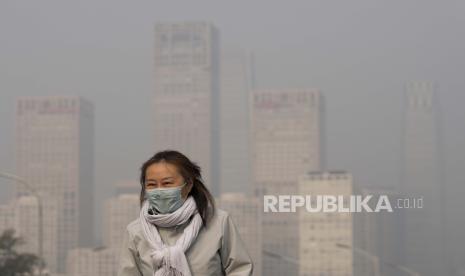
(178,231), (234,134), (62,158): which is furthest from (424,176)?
(178,231)

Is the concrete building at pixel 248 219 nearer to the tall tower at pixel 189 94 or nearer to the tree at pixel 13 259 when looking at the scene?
the tall tower at pixel 189 94

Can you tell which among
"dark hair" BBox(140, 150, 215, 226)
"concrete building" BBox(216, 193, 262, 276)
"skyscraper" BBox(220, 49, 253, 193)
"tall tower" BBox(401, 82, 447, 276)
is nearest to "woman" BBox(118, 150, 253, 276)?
"dark hair" BBox(140, 150, 215, 226)

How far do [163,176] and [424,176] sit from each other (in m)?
5.36

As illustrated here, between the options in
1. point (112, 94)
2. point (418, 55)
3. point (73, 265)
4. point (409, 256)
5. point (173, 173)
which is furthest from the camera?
point (73, 265)

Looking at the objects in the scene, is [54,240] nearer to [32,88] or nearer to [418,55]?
[32,88]

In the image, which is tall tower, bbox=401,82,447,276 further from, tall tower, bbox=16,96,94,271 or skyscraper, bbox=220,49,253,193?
tall tower, bbox=16,96,94,271

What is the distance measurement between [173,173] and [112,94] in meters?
6.17

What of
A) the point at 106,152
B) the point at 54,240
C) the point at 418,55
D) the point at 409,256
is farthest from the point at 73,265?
the point at 418,55

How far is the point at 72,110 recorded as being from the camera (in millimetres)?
8117

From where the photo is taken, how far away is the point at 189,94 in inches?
341

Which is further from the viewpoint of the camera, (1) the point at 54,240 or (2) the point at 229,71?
(1) the point at 54,240

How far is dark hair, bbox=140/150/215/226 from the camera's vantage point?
5.72ft

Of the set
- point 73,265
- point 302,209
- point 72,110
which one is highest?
point 72,110

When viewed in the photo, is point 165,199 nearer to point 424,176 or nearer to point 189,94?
point 424,176
